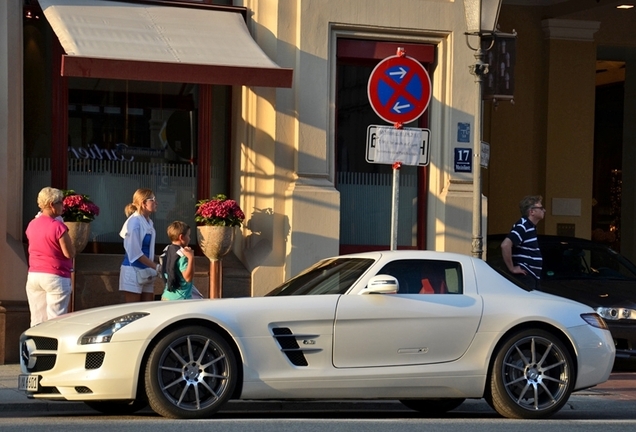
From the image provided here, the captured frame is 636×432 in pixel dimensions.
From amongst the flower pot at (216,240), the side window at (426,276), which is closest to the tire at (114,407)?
the side window at (426,276)

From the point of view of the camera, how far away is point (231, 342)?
8.95 metres

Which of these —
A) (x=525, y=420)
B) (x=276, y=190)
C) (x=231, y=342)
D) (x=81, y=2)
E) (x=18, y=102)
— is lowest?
(x=525, y=420)

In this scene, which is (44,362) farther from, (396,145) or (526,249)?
(526,249)

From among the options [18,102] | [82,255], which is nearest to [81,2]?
[18,102]

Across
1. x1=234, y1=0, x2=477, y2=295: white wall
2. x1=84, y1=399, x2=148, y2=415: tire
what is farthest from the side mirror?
x1=234, y1=0, x2=477, y2=295: white wall

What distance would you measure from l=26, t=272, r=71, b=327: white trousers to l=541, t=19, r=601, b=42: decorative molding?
1169 centimetres

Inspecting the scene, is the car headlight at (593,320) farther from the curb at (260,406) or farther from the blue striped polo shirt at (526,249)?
the blue striped polo shirt at (526,249)

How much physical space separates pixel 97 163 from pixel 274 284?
2.58 m

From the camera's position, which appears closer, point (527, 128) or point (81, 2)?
point (81, 2)

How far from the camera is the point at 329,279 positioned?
9656 millimetres

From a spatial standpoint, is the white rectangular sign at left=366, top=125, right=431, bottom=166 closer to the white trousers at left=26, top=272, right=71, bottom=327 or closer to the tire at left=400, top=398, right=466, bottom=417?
the tire at left=400, top=398, right=466, bottom=417

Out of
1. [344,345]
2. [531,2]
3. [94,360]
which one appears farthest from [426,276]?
[531,2]

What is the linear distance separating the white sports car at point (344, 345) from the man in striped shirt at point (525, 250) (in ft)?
11.0

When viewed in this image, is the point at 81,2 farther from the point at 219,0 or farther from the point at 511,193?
the point at 511,193
